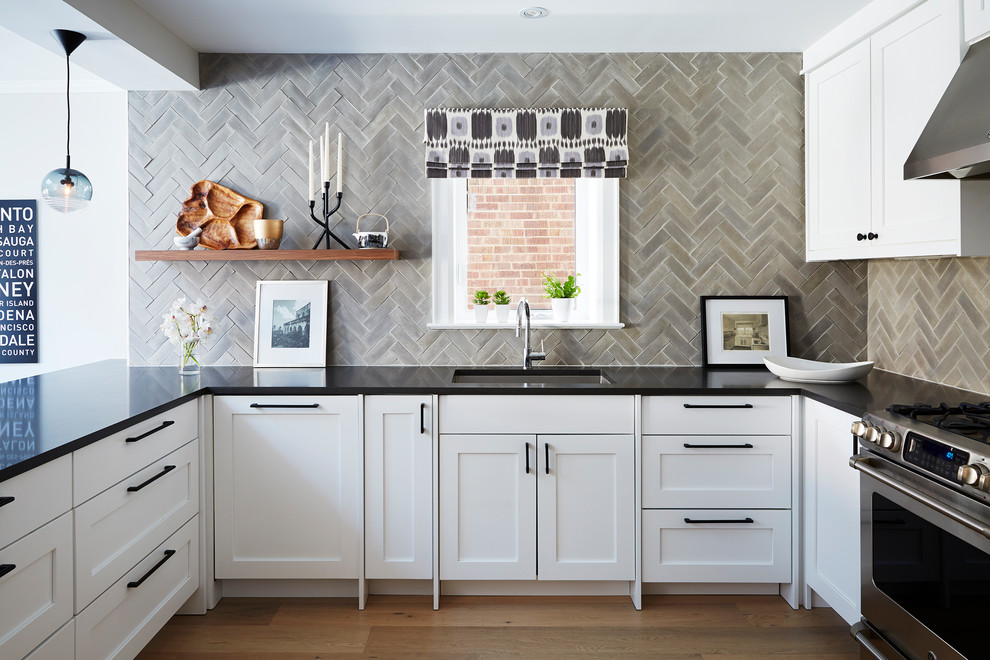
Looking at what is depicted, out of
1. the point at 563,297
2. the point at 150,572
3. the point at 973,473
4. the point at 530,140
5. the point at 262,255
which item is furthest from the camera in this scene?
the point at 563,297

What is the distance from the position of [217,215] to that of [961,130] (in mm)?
2926

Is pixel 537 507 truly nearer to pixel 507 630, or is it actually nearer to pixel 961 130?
pixel 507 630

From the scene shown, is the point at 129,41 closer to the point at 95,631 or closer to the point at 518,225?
the point at 518,225

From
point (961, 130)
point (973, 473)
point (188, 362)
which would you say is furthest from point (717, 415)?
point (188, 362)

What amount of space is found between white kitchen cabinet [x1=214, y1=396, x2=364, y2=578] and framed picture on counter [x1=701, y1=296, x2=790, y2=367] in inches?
66.6

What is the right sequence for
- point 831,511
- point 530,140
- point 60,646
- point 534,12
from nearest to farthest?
1. point 60,646
2. point 831,511
3. point 534,12
4. point 530,140

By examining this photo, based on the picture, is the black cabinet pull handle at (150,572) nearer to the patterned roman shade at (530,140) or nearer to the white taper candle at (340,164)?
the white taper candle at (340,164)

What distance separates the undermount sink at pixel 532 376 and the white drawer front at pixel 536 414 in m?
0.42

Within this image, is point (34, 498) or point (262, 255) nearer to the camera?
point (34, 498)

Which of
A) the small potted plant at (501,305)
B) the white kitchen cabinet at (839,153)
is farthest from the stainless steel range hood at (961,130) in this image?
the small potted plant at (501,305)

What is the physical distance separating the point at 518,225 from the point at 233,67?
154 centimetres

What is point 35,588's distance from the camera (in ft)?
5.17

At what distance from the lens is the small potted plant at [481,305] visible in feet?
10.7

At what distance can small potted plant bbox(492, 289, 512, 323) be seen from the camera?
3.28 meters
